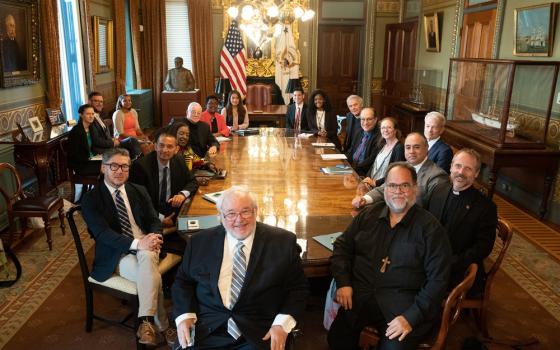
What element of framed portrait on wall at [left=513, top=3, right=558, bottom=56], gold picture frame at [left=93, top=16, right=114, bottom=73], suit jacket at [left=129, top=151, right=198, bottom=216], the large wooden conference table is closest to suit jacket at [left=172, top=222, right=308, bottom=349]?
the large wooden conference table

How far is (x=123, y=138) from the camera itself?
6.38 m

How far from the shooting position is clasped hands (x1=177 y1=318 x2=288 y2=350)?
2.08 m

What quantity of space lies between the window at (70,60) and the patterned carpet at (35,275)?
9.56 ft

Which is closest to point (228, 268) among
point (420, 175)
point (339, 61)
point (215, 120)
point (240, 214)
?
point (240, 214)

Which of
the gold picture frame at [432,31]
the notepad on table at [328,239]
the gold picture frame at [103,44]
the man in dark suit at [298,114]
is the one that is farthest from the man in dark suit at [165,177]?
the gold picture frame at [432,31]

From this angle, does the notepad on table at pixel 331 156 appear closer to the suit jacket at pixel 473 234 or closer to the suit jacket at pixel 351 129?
the suit jacket at pixel 351 129

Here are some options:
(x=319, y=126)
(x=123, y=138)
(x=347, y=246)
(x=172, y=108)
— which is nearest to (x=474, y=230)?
(x=347, y=246)

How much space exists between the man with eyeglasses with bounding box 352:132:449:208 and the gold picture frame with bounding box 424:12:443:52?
18.4ft

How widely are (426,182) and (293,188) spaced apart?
39.2 inches

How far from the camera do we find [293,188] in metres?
3.64

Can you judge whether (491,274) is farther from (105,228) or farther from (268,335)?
(105,228)

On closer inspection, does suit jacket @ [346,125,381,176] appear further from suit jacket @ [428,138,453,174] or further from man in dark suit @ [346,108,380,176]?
suit jacket @ [428,138,453,174]

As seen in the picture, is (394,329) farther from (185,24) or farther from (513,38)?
(185,24)

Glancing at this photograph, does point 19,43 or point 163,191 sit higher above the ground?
point 19,43
